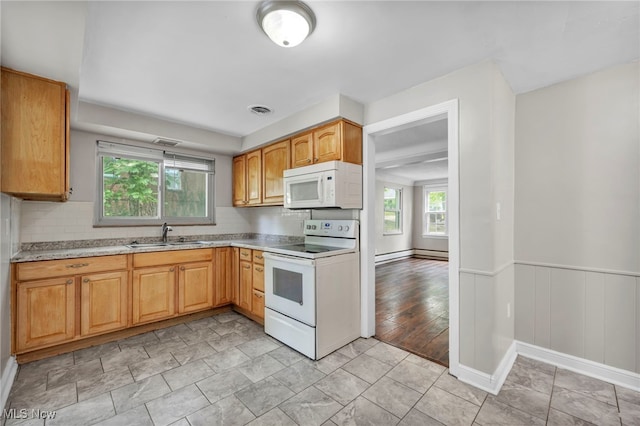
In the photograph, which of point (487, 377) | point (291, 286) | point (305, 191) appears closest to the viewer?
point (487, 377)

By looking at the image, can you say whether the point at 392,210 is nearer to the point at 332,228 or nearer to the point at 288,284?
the point at 332,228

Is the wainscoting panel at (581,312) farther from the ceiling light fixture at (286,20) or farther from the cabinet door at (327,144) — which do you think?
the ceiling light fixture at (286,20)

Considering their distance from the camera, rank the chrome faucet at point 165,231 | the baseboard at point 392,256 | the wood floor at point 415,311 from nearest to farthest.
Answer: the wood floor at point 415,311
the chrome faucet at point 165,231
the baseboard at point 392,256

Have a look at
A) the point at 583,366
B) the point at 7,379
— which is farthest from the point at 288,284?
the point at 583,366

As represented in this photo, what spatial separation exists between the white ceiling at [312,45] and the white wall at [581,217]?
0.23m

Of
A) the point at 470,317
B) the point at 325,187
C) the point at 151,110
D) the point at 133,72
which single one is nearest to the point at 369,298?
the point at 470,317

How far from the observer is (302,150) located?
3.08m

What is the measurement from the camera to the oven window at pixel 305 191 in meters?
2.72

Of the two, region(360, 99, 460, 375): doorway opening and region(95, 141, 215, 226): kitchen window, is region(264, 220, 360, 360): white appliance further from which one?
region(95, 141, 215, 226): kitchen window

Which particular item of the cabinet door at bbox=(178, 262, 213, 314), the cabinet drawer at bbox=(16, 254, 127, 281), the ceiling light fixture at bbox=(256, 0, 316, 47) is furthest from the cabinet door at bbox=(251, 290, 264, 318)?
the ceiling light fixture at bbox=(256, 0, 316, 47)

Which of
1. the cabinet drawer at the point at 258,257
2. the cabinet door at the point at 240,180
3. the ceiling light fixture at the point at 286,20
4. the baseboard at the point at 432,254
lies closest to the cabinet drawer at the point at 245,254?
the cabinet drawer at the point at 258,257

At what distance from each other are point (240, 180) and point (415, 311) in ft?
9.93

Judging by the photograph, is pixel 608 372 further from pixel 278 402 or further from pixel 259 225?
pixel 259 225

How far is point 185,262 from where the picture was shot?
320cm
